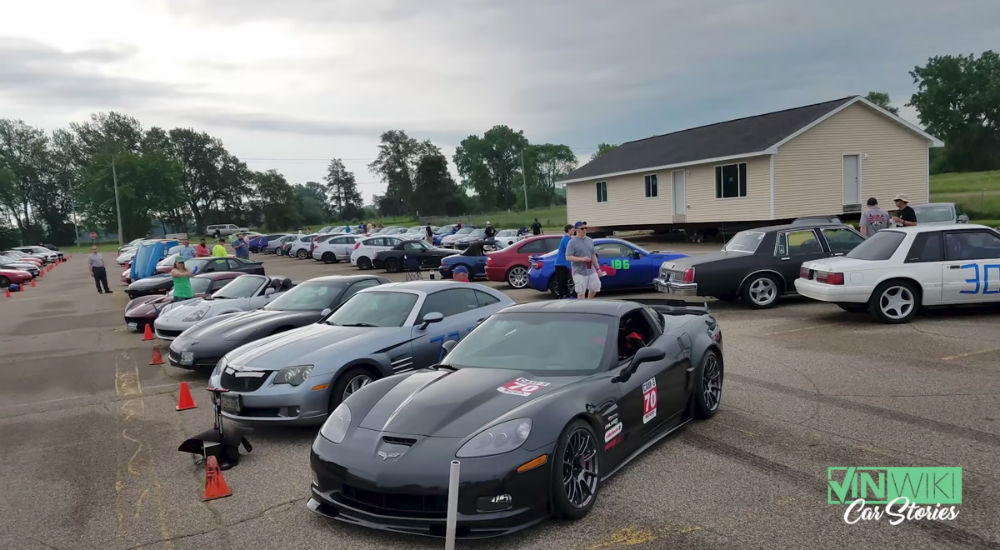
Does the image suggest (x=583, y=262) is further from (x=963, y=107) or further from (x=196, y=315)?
(x=963, y=107)

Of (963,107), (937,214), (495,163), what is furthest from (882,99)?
(937,214)

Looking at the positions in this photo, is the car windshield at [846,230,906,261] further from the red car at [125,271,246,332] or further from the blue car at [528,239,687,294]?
the red car at [125,271,246,332]

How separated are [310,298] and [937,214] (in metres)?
18.9

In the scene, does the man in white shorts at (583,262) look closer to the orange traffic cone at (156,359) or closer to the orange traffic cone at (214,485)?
the orange traffic cone at (156,359)

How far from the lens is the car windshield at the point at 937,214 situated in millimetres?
20125

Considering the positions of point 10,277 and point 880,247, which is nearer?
point 880,247

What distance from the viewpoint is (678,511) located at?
4.33m

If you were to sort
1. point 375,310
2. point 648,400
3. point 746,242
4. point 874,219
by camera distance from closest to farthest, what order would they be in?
point 648,400, point 375,310, point 746,242, point 874,219

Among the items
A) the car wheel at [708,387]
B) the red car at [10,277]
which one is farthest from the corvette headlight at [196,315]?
the red car at [10,277]

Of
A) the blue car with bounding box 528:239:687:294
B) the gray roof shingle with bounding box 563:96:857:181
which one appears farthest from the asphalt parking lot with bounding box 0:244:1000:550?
the gray roof shingle with bounding box 563:96:857:181

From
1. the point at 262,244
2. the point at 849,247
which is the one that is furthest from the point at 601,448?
the point at 262,244

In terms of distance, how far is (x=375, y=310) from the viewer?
7.81m

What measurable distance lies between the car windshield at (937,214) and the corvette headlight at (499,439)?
20.2 metres

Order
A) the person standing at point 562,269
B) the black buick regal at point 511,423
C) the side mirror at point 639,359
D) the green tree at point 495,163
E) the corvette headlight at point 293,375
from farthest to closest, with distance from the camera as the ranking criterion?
the green tree at point 495,163 < the person standing at point 562,269 < the corvette headlight at point 293,375 < the side mirror at point 639,359 < the black buick regal at point 511,423
